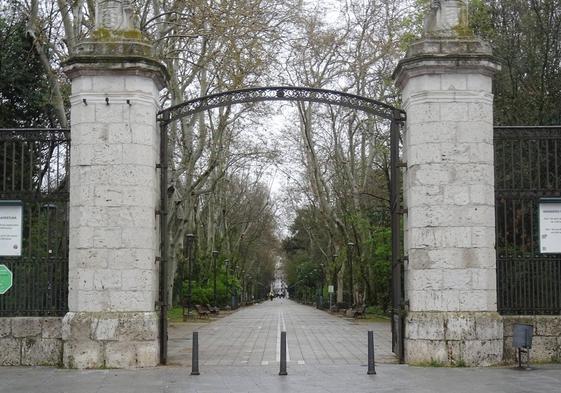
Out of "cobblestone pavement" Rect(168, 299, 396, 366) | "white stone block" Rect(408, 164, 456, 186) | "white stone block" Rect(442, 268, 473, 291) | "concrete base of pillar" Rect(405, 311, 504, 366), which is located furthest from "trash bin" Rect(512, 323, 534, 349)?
"white stone block" Rect(408, 164, 456, 186)

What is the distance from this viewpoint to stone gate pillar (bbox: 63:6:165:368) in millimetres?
13797

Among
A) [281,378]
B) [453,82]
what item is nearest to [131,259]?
[281,378]

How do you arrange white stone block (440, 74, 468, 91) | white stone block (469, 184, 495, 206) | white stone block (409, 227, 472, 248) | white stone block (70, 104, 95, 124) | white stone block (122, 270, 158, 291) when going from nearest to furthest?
1. white stone block (122, 270, 158, 291)
2. white stone block (409, 227, 472, 248)
3. white stone block (469, 184, 495, 206)
4. white stone block (70, 104, 95, 124)
5. white stone block (440, 74, 468, 91)

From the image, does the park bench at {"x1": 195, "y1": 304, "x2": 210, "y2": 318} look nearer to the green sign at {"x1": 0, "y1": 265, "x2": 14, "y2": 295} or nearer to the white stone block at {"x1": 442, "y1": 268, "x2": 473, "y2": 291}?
the green sign at {"x1": 0, "y1": 265, "x2": 14, "y2": 295}

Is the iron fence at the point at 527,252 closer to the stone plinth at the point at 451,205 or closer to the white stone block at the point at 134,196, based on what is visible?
the stone plinth at the point at 451,205

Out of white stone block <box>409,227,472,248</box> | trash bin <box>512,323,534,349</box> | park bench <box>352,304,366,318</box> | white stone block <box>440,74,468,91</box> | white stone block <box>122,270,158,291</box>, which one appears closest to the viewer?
trash bin <box>512,323,534,349</box>

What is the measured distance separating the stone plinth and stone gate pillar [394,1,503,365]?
2cm

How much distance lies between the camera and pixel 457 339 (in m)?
13.8

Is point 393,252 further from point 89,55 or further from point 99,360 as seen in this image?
point 89,55

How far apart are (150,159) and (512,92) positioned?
51.7 ft

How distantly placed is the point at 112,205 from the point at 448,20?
7330 millimetres

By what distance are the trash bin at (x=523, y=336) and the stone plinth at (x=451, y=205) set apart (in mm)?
449

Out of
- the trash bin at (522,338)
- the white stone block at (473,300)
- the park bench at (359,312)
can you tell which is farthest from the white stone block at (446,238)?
the park bench at (359,312)

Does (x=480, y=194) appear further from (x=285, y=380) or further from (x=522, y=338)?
(x=285, y=380)
